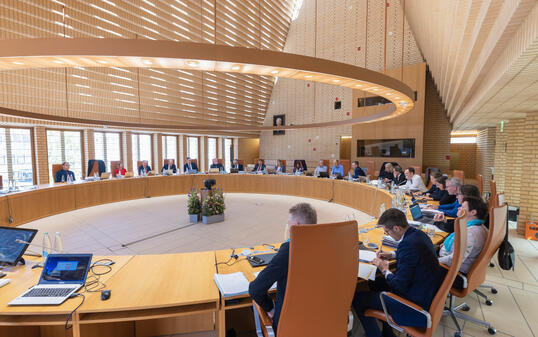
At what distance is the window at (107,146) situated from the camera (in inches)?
390

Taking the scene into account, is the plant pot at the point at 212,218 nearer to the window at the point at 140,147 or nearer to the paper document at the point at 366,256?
the paper document at the point at 366,256

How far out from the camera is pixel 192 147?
13.8m

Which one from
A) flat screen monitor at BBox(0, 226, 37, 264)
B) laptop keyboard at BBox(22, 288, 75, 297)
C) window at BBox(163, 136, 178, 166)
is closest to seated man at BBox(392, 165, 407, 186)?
laptop keyboard at BBox(22, 288, 75, 297)

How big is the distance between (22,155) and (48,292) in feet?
30.4

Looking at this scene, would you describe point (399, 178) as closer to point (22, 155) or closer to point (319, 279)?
point (319, 279)

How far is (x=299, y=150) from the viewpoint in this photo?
44.9 ft

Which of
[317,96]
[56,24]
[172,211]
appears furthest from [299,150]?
[56,24]

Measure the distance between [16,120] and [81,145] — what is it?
241 cm

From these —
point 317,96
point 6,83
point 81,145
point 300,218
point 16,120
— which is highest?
point 317,96

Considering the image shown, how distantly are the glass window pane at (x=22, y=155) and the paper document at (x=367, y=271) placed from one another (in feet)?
33.8

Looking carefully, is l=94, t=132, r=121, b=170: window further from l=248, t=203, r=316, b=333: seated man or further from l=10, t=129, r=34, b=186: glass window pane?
l=248, t=203, r=316, b=333: seated man

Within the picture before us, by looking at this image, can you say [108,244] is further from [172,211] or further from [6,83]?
[6,83]

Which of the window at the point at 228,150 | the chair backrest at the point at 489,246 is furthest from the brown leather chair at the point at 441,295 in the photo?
the window at the point at 228,150

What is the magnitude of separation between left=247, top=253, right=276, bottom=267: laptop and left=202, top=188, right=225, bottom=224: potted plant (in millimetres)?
3700
